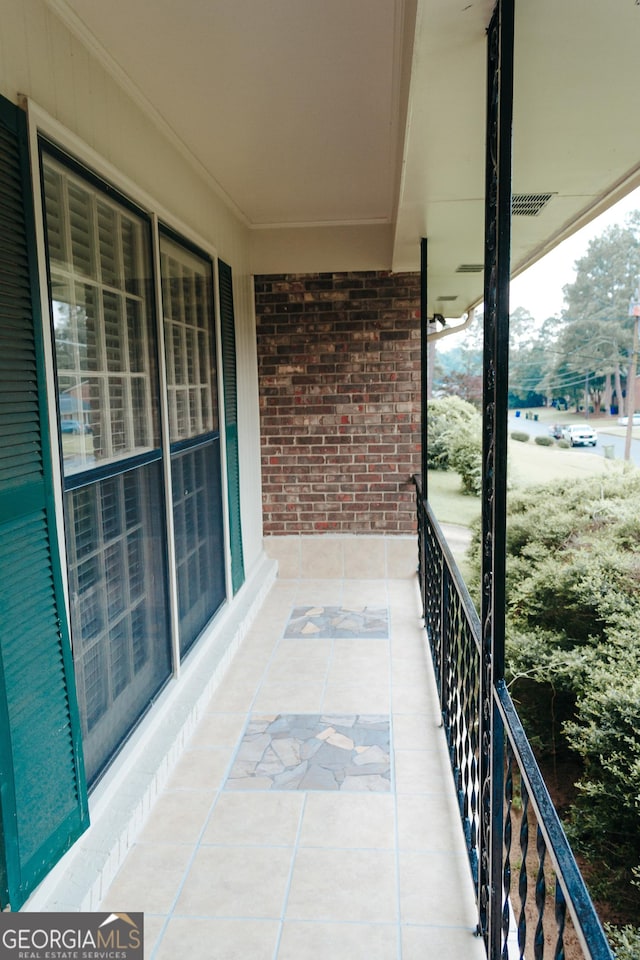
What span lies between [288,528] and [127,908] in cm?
373

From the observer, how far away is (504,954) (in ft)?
5.36

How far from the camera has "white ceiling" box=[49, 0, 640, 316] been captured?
5.23ft

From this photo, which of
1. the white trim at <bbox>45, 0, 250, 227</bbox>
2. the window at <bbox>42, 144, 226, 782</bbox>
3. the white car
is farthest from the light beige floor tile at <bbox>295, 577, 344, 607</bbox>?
the white car

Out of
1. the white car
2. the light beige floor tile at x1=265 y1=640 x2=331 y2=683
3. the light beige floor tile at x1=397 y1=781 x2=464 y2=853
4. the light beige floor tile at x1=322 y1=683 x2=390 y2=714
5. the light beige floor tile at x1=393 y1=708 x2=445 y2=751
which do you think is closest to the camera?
the light beige floor tile at x1=397 y1=781 x2=464 y2=853

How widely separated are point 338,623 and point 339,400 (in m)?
1.84

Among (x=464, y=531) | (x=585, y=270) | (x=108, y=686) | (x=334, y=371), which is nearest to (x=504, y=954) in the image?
(x=108, y=686)

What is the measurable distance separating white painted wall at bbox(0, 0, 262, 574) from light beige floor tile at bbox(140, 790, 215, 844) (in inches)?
90.4

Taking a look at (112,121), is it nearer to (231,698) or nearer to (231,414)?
(231,414)

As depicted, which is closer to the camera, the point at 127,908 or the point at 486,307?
the point at 486,307

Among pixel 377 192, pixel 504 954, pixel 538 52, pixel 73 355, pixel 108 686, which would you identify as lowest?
pixel 504 954

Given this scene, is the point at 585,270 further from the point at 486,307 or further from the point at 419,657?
the point at 486,307

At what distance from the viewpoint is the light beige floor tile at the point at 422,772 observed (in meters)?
2.67

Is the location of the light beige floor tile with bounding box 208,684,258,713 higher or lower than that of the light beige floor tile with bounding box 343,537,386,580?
lower

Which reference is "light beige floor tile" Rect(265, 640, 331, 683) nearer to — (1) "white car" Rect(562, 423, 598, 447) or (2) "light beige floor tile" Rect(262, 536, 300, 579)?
(2) "light beige floor tile" Rect(262, 536, 300, 579)
